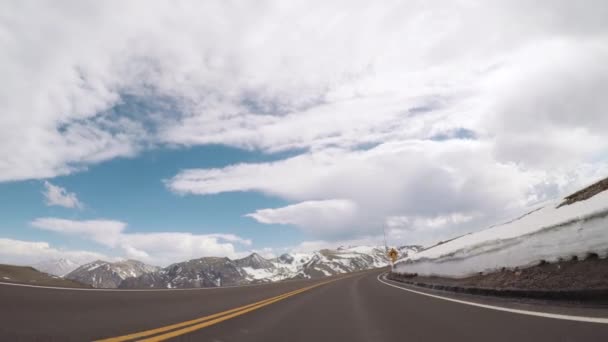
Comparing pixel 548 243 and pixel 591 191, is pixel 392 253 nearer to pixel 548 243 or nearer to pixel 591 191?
pixel 591 191

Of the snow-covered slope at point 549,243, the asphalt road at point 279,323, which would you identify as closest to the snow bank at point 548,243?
the snow-covered slope at point 549,243

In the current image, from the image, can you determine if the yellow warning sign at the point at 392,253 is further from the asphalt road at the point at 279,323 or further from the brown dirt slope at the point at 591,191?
the asphalt road at the point at 279,323

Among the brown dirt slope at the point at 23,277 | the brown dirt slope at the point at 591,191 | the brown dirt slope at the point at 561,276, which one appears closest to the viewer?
the brown dirt slope at the point at 561,276

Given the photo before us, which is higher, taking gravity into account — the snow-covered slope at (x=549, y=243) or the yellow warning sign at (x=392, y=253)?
the snow-covered slope at (x=549, y=243)

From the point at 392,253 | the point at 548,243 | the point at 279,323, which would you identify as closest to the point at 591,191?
the point at 548,243

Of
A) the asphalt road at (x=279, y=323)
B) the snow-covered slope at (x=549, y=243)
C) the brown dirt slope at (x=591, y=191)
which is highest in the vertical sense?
the brown dirt slope at (x=591, y=191)

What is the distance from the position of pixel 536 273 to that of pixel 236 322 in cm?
773

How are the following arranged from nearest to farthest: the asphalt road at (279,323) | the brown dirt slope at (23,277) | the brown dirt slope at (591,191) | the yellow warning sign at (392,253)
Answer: the asphalt road at (279,323) → the brown dirt slope at (591,191) → the brown dirt slope at (23,277) → the yellow warning sign at (392,253)

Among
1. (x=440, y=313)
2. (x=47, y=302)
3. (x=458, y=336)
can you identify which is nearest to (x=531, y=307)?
(x=440, y=313)

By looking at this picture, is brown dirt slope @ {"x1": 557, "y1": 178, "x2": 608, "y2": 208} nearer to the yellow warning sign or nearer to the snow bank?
the snow bank

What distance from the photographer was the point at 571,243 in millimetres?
8070

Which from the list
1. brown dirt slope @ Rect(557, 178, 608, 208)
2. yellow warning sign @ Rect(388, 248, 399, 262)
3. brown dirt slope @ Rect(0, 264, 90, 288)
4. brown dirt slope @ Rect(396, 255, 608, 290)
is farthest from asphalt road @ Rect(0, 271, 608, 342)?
yellow warning sign @ Rect(388, 248, 399, 262)

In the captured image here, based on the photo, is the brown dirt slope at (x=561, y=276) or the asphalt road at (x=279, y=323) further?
the brown dirt slope at (x=561, y=276)

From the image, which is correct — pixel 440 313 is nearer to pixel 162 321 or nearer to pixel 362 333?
pixel 362 333
